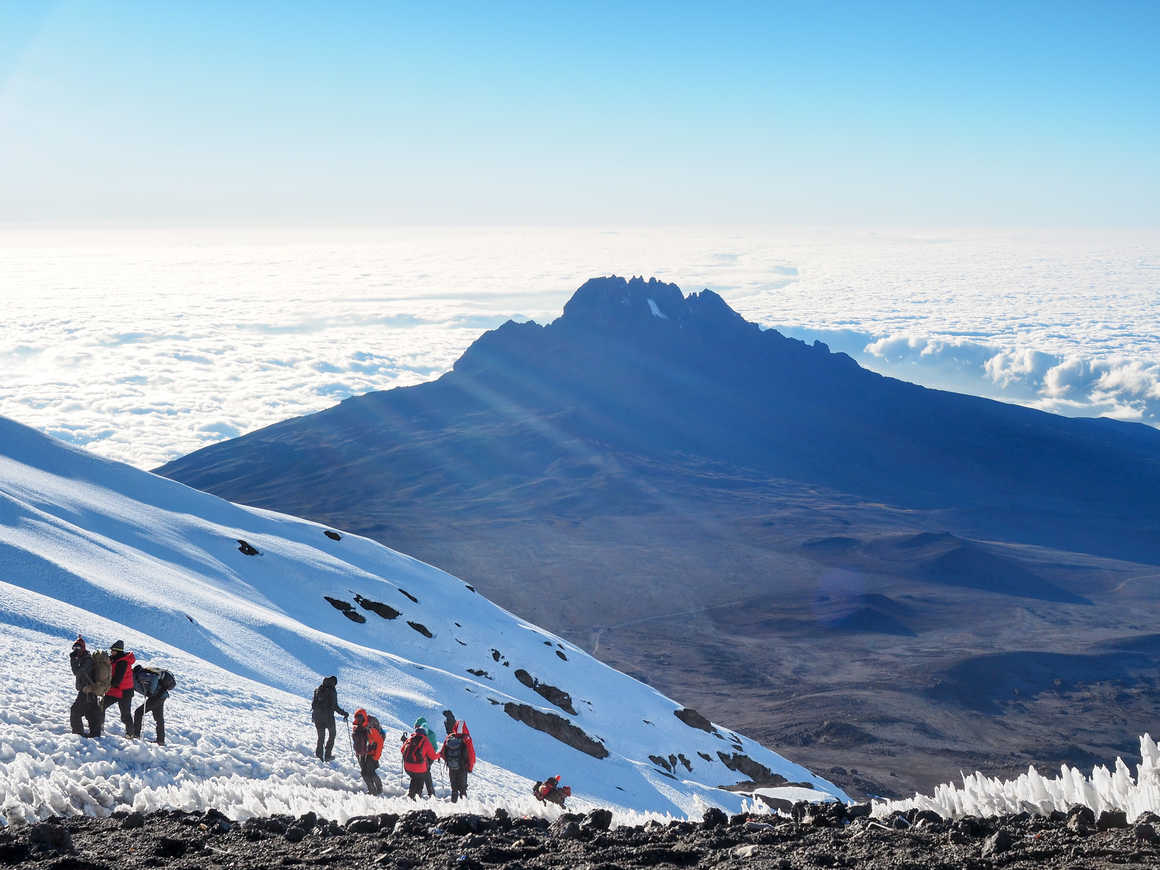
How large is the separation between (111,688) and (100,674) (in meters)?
0.83

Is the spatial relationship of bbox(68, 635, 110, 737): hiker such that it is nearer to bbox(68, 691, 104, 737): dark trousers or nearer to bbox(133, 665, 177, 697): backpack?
bbox(68, 691, 104, 737): dark trousers

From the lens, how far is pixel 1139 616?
468 feet

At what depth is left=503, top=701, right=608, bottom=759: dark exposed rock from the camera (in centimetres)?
3622

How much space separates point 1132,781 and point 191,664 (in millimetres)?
22715

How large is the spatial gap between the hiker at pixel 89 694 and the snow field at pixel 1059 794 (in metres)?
12.6

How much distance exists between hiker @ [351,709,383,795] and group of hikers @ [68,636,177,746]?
349 cm

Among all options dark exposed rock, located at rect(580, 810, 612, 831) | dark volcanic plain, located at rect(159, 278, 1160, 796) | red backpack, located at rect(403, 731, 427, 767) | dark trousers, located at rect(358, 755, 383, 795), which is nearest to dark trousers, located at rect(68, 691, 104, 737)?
dark trousers, located at rect(358, 755, 383, 795)

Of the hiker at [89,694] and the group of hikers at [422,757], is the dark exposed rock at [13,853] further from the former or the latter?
the group of hikers at [422,757]

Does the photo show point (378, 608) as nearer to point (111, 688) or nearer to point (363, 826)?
point (111, 688)

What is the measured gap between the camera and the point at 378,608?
1812 inches

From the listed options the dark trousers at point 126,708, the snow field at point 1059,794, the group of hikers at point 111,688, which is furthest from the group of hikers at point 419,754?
the snow field at point 1059,794

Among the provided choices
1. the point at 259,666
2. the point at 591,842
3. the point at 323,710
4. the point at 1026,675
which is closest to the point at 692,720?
the point at 259,666

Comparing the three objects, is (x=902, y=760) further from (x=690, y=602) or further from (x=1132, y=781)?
(x=1132, y=781)

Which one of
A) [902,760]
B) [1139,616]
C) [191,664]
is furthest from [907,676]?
[191,664]
